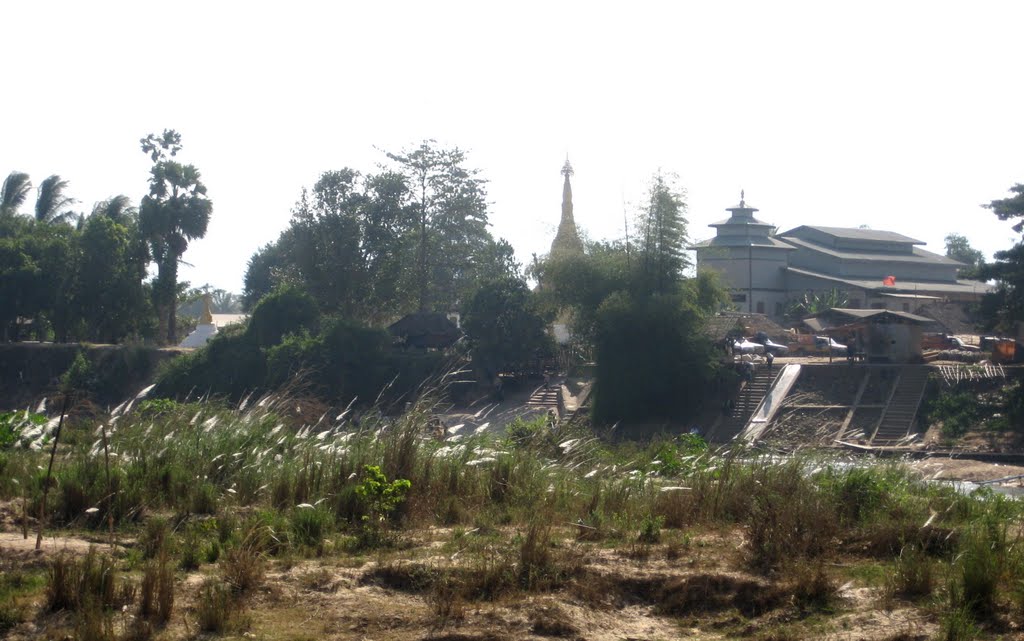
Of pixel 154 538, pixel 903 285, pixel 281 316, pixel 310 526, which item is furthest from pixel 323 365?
pixel 154 538

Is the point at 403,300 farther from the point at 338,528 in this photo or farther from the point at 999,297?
the point at 338,528

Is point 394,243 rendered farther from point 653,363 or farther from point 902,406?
point 902,406

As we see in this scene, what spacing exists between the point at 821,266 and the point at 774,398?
22.8 metres

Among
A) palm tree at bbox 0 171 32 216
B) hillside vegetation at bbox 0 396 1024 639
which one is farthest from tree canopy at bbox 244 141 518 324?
hillside vegetation at bbox 0 396 1024 639

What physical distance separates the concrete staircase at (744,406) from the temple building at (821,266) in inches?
531

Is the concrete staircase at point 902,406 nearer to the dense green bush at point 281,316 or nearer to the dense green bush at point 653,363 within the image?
the dense green bush at point 653,363

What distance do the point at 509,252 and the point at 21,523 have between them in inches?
1909

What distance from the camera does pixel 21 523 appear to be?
360 inches

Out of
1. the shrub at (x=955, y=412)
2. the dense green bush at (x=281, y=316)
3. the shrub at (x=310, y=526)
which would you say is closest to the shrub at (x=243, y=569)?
the shrub at (x=310, y=526)

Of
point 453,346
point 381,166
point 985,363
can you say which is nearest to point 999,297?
point 985,363

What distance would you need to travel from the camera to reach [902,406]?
3519 cm

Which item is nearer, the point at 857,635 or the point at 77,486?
the point at 857,635

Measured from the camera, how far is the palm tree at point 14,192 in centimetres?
5712

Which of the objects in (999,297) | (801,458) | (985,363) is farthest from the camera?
(985,363)
